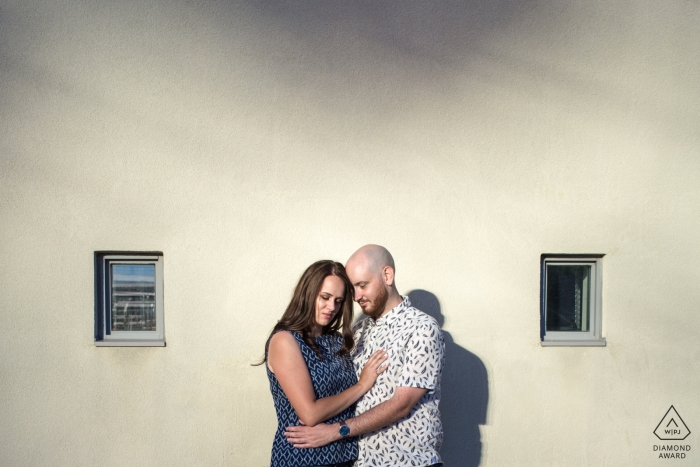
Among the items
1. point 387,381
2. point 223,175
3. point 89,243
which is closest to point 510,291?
point 387,381

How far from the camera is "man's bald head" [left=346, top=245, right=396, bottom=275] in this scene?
8.87ft

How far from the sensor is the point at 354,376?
2.78 m

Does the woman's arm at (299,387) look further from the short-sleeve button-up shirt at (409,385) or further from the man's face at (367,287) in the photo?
the man's face at (367,287)

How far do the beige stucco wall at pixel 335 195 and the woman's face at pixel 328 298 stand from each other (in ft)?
2.70

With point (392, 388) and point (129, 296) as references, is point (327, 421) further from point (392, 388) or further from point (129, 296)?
point (129, 296)

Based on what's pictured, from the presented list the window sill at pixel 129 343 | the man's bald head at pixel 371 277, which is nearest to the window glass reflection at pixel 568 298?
the man's bald head at pixel 371 277

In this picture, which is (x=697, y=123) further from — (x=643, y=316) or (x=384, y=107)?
(x=384, y=107)

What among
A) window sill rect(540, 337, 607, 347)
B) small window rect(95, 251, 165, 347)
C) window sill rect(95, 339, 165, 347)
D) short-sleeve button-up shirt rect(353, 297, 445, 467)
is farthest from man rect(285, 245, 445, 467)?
small window rect(95, 251, 165, 347)

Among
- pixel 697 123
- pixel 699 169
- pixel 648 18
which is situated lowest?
pixel 699 169

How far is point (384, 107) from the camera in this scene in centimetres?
351

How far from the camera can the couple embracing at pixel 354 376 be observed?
252 cm

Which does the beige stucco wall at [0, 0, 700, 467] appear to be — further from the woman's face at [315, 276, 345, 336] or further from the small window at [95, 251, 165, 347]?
the woman's face at [315, 276, 345, 336]

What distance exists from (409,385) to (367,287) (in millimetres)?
527

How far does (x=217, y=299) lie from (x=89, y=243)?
36.0 inches
